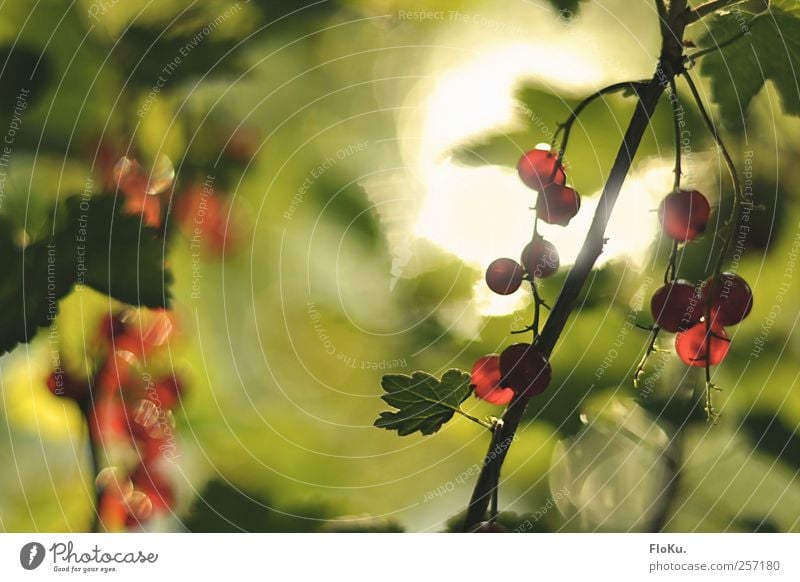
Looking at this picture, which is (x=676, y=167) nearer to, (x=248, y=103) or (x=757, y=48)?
(x=757, y=48)

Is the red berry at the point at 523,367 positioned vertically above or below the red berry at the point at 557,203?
below

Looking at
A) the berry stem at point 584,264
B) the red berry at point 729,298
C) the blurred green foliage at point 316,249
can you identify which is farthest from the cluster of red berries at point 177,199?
the red berry at point 729,298

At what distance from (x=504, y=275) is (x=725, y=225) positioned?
17 cm

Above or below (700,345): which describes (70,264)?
above

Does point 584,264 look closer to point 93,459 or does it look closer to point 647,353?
point 647,353

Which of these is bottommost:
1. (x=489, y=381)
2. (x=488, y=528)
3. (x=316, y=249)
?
(x=488, y=528)

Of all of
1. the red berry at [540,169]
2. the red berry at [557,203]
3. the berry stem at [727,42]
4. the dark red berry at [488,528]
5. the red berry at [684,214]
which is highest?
the berry stem at [727,42]

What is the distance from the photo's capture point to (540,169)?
0.49 metres

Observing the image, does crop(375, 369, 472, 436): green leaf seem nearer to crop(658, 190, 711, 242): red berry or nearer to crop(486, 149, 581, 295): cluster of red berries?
crop(486, 149, 581, 295): cluster of red berries

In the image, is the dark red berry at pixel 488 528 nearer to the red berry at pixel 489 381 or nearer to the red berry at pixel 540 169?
the red berry at pixel 489 381

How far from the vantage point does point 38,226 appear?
48 centimetres

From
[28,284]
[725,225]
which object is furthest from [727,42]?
[28,284]

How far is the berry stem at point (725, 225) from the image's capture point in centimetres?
50
